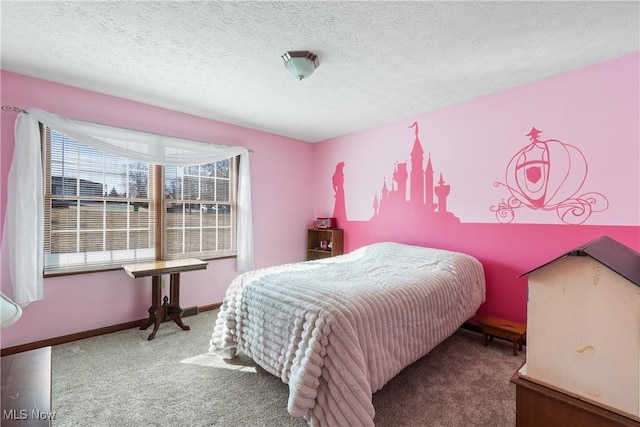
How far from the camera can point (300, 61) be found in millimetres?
2098

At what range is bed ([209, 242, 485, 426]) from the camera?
148cm

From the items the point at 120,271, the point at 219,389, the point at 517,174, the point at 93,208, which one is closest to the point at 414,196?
the point at 517,174

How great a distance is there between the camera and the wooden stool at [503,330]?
7.98ft

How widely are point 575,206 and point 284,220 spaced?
3308 millimetres

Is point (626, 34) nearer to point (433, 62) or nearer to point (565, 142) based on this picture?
point (565, 142)

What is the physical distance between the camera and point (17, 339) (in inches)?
97.3

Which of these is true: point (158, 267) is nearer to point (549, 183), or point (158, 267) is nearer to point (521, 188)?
point (521, 188)

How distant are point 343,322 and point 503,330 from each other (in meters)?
1.81

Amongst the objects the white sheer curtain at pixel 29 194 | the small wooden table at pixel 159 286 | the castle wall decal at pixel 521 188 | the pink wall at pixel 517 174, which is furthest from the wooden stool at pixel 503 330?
the white sheer curtain at pixel 29 194

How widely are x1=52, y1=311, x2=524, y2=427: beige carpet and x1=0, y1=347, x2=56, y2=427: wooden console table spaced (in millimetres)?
740

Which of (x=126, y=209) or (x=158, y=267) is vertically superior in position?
(x=126, y=209)

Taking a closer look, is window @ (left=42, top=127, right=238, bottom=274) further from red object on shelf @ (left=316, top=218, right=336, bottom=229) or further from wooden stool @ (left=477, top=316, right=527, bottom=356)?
wooden stool @ (left=477, top=316, right=527, bottom=356)

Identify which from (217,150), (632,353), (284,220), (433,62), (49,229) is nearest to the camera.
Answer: (632,353)

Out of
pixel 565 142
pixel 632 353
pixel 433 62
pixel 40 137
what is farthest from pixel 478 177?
pixel 40 137
